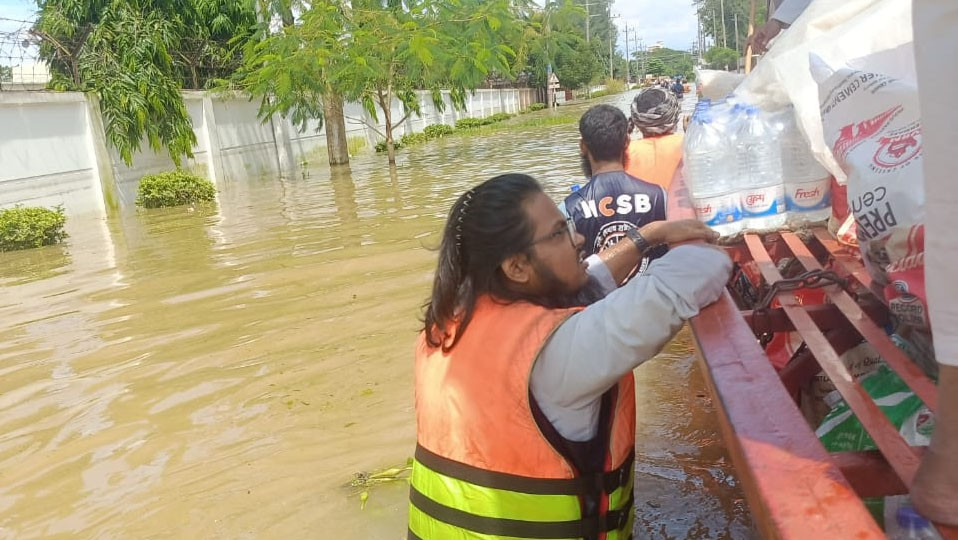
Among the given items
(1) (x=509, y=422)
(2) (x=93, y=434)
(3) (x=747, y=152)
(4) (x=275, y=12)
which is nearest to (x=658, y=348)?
(1) (x=509, y=422)

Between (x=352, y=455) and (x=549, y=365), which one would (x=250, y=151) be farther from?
(x=549, y=365)

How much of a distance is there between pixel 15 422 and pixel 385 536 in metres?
2.38

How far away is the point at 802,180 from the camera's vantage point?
251 cm

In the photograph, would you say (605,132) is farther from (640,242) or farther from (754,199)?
(640,242)

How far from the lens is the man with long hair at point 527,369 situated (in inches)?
52.1

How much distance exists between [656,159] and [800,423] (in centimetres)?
246

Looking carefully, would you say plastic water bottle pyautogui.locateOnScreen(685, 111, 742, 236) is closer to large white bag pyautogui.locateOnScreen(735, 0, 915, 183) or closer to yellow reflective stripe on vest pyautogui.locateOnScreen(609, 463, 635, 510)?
large white bag pyautogui.locateOnScreen(735, 0, 915, 183)

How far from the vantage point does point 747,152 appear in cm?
256

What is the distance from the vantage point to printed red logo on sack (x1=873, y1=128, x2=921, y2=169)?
152 cm

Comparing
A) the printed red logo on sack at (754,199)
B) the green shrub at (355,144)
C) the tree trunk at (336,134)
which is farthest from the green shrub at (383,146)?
the printed red logo on sack at (754,199)

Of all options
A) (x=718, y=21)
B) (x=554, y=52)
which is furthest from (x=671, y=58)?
(x=554, y=52)

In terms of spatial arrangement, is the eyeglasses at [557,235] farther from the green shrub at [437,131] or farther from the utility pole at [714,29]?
the utility pole at [714,29]

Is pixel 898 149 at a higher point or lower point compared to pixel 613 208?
higher

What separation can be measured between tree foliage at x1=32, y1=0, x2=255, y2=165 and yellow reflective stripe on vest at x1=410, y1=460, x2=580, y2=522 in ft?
41.2
